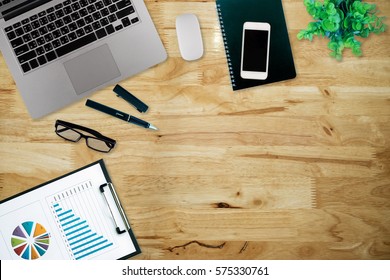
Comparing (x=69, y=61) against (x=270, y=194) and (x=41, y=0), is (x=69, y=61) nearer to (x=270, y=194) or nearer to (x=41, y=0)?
(x=41, y=0)

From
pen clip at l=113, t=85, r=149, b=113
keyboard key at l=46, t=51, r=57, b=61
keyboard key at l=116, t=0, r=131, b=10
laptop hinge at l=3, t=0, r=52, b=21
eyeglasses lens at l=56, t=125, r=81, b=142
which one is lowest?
eyeglasses lens at l=56, t=125, r=81, b=142

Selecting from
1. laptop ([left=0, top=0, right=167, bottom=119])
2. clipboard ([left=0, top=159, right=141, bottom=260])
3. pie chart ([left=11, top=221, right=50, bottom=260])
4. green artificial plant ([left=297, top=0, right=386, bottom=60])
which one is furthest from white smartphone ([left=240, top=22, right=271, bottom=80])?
pie chart ([left=11, top=221, right=50, bottom=260])

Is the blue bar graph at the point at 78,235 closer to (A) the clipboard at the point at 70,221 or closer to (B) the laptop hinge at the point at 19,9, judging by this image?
(A) the clipboard at the point at 70,221

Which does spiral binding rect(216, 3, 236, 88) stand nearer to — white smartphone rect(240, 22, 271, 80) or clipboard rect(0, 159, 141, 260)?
white smartphone rect(240, 22, 271, 80)

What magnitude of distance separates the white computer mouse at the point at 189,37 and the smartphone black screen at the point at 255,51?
0.14m

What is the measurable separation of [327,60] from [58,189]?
0.86 m

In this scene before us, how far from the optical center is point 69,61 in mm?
1267

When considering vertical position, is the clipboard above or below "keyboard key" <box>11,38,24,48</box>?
below

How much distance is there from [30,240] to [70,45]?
564mm

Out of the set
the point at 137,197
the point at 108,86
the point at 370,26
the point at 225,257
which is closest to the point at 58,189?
the point at 137,197

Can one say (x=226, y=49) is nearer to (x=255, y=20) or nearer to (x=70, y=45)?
(x=255, y=20)

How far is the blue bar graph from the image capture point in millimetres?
1265

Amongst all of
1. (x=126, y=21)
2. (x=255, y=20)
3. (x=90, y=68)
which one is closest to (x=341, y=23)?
(x=255, y=20)

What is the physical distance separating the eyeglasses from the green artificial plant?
632mm
